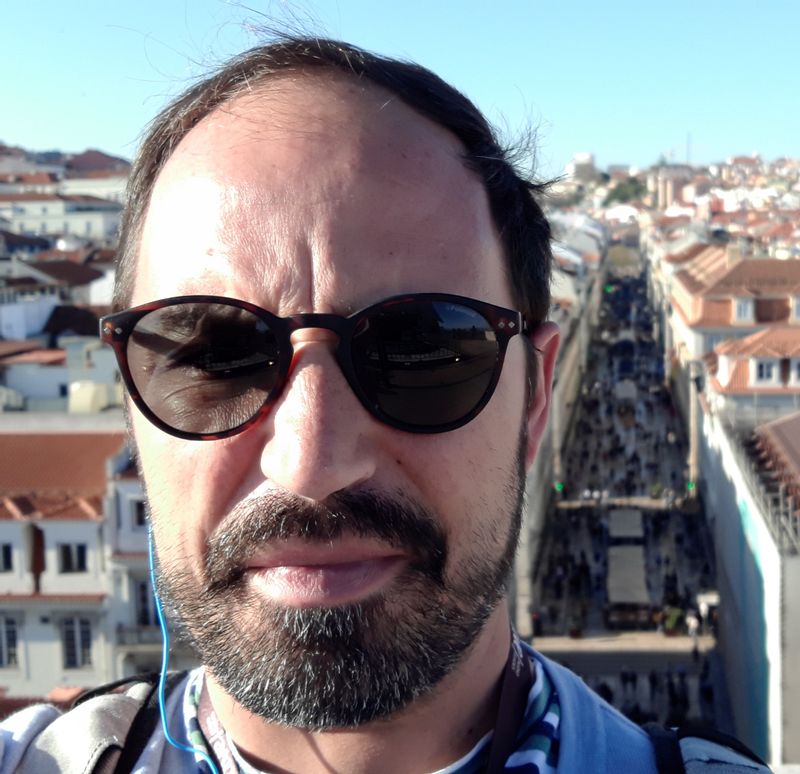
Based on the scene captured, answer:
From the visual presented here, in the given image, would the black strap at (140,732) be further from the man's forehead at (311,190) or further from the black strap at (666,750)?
the black strap at (666,750)

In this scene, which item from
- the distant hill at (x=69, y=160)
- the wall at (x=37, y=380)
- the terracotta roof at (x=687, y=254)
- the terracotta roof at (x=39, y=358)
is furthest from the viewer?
the distant hill at (x=69, y=160)

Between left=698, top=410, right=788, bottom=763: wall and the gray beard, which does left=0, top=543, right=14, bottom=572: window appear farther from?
the gray beard

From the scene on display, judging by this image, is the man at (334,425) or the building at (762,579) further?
the building at (762,579)

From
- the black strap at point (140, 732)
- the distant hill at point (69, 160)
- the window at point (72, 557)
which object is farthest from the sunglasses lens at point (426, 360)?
the distant hill at point (69, 160)

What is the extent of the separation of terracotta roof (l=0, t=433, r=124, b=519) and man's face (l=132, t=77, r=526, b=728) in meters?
12.3

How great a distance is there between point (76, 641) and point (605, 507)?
19.6m

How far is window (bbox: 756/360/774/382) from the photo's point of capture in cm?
2523

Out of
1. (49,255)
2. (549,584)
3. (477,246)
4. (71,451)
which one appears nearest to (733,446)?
(549,584)

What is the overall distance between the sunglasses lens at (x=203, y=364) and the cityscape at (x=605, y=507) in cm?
57

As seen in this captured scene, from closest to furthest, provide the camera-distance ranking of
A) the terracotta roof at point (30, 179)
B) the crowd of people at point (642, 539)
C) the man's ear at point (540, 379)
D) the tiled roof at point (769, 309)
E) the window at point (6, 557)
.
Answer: the man's ear at point (540, 379) < the window at point (6, 557) < the crowd of people at point (642, 539) < the tiled roof at point (769, 309) < the terracotta roof at point (30, 179)

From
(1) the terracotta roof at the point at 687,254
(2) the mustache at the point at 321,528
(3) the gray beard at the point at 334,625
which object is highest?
(1) the terracotta roof at the point at 687,254

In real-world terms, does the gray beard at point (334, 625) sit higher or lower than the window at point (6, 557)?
higher

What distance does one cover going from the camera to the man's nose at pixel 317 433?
62.4 inches

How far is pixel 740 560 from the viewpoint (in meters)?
16.6
